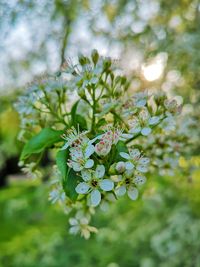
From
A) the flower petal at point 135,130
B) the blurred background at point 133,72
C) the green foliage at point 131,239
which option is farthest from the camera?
the green foliage at point 131,239

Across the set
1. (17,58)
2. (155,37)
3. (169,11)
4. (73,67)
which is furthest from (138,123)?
(17,58)

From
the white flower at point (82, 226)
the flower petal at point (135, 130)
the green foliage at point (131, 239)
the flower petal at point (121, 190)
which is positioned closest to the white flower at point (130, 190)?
the flower petal at point (121, 190)

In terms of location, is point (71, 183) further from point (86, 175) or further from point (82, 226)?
point (82, 226)

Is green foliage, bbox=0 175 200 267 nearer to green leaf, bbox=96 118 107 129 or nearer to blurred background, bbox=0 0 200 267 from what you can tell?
blurred background, bbox=0 0 200 267

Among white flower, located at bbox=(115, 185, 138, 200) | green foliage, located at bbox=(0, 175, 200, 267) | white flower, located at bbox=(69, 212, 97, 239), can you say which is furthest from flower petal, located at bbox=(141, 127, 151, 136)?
green foliage, located at bbox=(0, 175, 200, 267)

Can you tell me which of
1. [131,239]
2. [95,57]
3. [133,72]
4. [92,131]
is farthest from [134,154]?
[131,239]

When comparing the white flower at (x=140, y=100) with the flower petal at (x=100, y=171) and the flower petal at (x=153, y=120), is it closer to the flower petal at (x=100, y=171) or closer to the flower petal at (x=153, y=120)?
the flower petal at (x=153, y=120)
